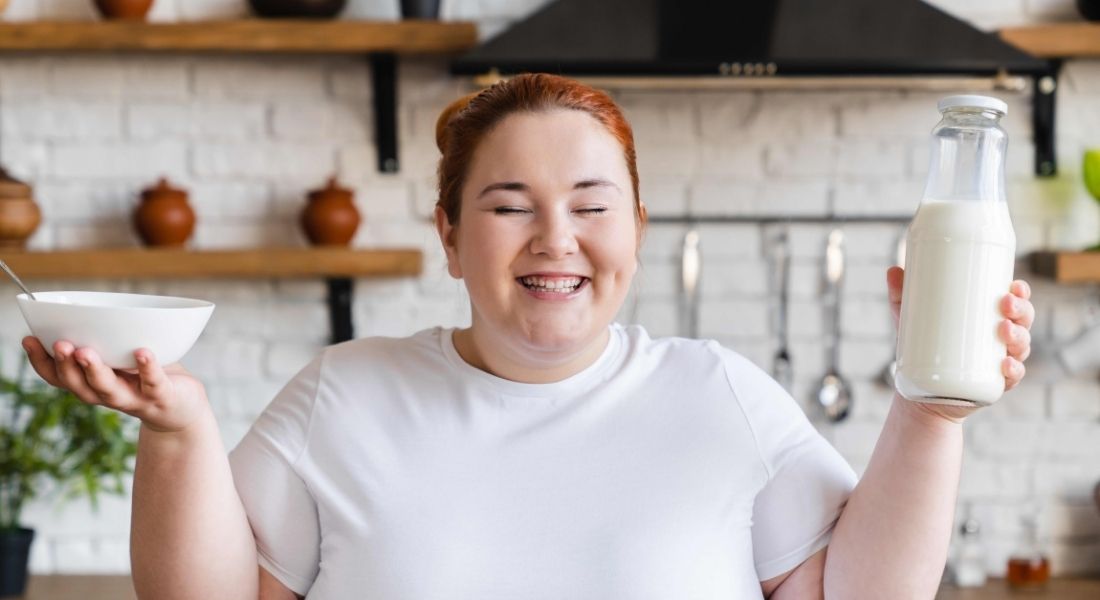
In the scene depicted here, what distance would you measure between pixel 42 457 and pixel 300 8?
3.62ft

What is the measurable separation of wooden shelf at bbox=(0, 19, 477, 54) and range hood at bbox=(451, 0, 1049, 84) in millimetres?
210

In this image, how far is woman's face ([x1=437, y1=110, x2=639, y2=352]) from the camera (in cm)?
127

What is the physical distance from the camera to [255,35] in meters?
2.41

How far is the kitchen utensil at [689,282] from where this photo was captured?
2.61 metres

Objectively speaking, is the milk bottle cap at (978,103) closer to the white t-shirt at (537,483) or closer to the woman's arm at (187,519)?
the white t-shirt at (537,483)

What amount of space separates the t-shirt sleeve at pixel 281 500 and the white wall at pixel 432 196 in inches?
51.2

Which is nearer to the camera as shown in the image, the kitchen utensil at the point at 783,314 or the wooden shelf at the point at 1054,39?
the wooden shelf at the point at 1054,39

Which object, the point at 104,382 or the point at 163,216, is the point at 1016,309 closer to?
the point at 104,382

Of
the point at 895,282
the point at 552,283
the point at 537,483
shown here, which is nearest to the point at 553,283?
the point at 552,283

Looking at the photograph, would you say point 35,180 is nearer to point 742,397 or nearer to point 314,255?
point 314,255

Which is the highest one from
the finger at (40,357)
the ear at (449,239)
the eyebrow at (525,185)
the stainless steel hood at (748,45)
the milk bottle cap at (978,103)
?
the stainless steel hood at (748,45)

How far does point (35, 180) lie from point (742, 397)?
1868 millimetres

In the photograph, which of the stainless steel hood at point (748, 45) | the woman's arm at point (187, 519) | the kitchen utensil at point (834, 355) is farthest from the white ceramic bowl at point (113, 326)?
the kitchen utensil at point (834, 355)

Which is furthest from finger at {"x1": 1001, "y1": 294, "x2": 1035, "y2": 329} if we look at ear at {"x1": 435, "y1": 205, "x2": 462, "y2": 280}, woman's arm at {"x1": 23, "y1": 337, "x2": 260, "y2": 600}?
woman's arm at {"x1": 23, "y1": 337, "x2": 260, "y2": 600}
